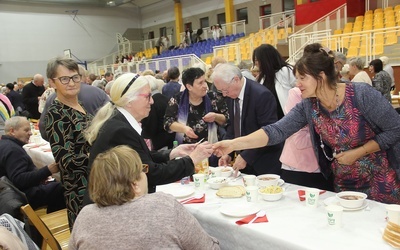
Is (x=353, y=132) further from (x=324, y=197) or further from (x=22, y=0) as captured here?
(x=22, y=0)

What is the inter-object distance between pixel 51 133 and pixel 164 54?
18.6 meters

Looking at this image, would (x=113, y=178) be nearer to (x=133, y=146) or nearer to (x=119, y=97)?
(x=133, y=146)

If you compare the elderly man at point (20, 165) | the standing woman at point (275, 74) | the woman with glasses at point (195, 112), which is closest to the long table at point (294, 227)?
the standing woman at point (275, 74)

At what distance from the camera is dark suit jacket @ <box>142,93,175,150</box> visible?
157 inches

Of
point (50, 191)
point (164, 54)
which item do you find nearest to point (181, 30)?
point (164, 54)

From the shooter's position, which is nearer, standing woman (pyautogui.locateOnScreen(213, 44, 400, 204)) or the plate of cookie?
standing woman (pyautogui.locateOnScreen(213, 44, 400, 204))

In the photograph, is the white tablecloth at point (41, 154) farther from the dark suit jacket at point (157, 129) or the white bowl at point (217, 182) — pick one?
the white bowl at point (217, 182)

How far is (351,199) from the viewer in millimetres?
1870

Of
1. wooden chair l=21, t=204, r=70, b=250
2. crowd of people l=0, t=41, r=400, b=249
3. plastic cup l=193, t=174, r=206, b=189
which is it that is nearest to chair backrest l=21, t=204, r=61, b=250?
wooden chair l=21, t=204, r=70, b=250

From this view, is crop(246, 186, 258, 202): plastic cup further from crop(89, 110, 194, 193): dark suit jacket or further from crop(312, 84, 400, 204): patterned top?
crop(312, 84, 400, 204): patterned top

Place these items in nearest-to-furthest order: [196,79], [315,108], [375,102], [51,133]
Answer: [375,102]
[315,108]
[51,133]
[196,79]

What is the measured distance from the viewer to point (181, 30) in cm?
2184

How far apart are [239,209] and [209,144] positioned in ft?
1.74

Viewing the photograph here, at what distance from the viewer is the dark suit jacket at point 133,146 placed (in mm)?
1877
